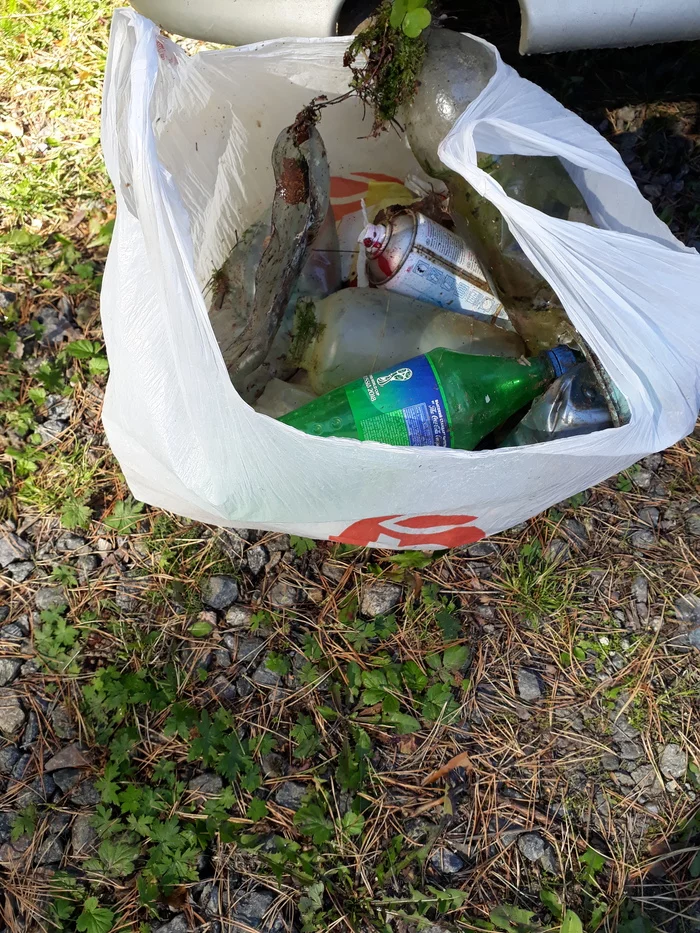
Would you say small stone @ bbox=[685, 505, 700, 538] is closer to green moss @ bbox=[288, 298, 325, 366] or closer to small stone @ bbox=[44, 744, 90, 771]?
green moss @ bbox=[288, 298, 325, 366]

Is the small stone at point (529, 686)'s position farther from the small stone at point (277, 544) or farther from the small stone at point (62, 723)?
the small stone at point (62, 723)

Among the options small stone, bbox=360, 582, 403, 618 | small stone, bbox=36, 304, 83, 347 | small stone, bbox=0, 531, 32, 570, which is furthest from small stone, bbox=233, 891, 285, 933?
small stone, bbox=36, 304, 83, 347

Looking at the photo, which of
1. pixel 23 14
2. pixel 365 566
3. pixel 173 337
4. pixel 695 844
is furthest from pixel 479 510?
pixel 23 14

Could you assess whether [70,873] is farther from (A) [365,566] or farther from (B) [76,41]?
(B) [76,41]

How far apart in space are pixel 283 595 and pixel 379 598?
0.17m

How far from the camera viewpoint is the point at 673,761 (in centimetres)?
113

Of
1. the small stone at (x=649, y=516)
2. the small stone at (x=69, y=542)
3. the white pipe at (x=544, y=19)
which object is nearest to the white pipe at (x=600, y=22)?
the white pipe at (x=544, y=19)

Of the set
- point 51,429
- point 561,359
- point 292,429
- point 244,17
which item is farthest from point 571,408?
point 51,429

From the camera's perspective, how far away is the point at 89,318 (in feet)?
4.64

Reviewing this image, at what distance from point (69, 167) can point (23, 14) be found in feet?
1.49

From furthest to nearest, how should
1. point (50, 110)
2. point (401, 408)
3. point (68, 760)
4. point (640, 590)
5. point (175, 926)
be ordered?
point (50, 110)
point (640, 590)
point (68, 760)
point (175, 926)
point (401, 408)

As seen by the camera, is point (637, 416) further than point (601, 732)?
No

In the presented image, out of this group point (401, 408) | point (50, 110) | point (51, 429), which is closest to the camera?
point (401, 408)

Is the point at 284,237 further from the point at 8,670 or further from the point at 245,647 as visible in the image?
the point at 8,670
